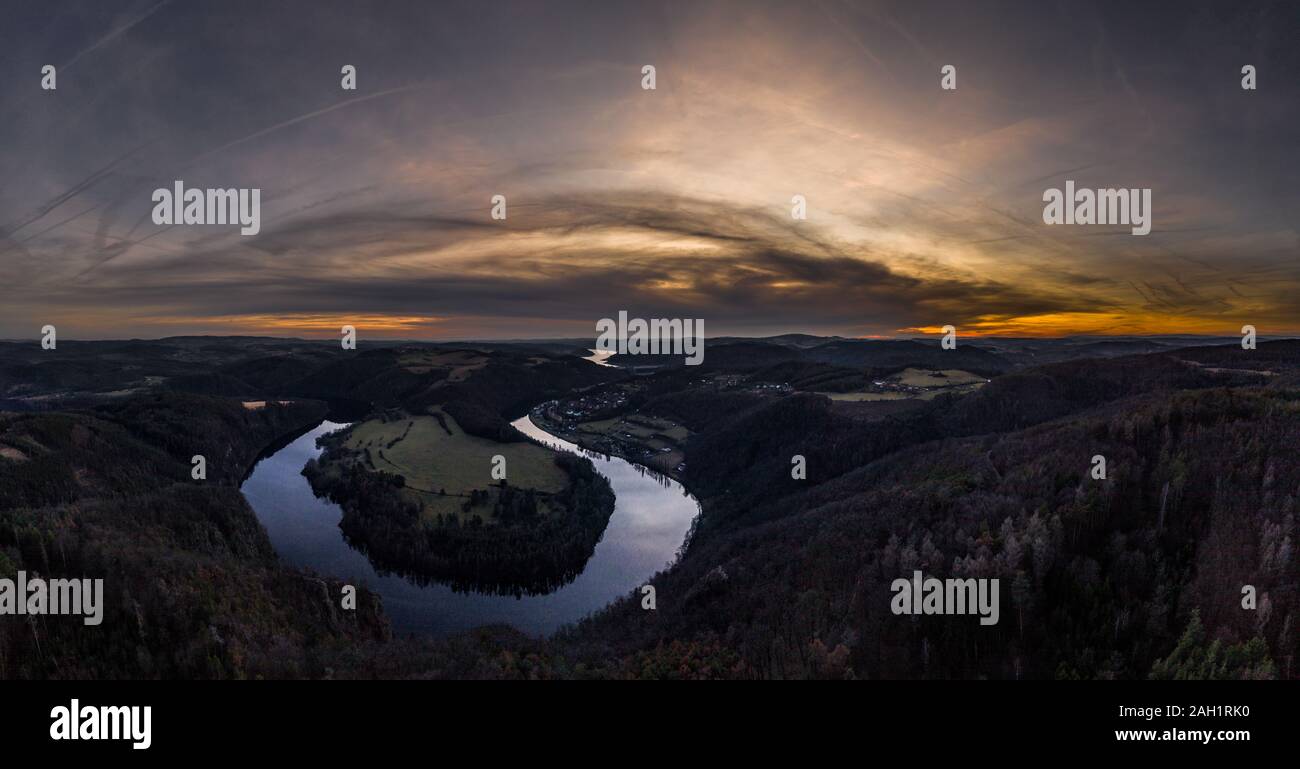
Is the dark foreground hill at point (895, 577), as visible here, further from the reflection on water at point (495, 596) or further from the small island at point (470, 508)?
the small island at point (470, 508)

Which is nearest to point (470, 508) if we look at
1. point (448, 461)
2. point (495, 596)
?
point (495, 596)

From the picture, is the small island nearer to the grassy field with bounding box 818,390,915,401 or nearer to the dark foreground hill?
the dark foreground hill

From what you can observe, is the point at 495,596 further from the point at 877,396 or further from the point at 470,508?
the point at 877,396

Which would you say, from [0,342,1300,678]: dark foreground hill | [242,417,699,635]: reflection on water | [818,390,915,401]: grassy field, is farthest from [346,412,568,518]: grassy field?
[818,390,915,401]: grassy field

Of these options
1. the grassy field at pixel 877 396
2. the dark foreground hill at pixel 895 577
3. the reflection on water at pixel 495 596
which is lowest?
the reflection on water at pixel 495 596

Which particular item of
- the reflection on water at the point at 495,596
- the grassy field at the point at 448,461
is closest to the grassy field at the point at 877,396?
the reflection on water at the point at 495,596

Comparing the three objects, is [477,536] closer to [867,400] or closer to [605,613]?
[605,613]

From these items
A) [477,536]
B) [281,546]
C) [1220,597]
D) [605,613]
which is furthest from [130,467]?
[1220,597]
